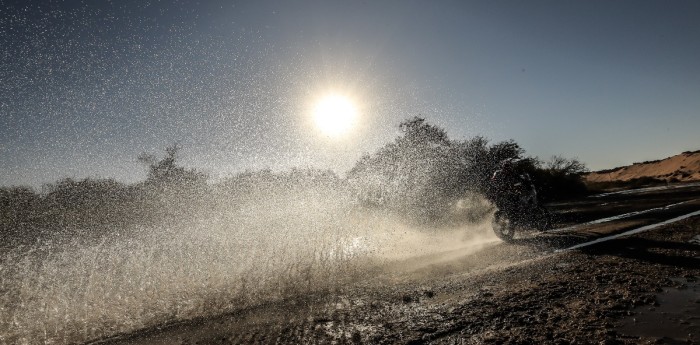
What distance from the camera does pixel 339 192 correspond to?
22719 mm

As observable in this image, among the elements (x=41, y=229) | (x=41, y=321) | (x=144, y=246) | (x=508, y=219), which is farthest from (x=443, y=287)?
(x=41, y=229)

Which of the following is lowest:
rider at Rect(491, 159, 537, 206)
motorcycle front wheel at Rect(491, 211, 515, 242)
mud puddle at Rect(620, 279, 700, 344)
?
mud puddle at Rect(620, 279, 700, 344)

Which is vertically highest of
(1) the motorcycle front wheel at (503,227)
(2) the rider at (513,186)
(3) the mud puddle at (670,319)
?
(2) the rider at (513,186)

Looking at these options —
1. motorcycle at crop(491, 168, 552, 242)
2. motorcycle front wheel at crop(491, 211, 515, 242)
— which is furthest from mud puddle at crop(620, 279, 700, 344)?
motorcycle at crop(491, 168, 552, 242)

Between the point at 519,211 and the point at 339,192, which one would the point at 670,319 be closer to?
the point at 519,211

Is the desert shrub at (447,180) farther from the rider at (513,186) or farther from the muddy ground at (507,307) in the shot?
the muddy ground at (507,307)

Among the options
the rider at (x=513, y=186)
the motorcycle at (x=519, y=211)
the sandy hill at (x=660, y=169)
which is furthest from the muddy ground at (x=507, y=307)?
the sandy hill at (x=660, y=169)

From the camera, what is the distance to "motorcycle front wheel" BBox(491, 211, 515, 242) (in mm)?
10352

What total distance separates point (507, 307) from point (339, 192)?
18698mm

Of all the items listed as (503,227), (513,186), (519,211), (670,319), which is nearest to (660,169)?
(513,186)

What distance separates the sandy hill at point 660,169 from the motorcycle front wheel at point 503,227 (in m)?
44.3

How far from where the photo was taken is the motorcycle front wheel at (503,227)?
10352 millimetres

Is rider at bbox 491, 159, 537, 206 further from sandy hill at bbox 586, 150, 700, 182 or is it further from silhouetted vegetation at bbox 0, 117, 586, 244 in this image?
sandy hill at bbox 586, 150, 700, 182

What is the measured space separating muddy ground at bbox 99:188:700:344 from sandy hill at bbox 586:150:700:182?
48.1 m
